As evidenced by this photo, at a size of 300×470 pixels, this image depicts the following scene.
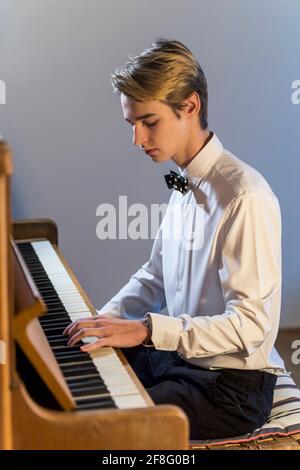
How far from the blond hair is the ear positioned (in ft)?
0.04

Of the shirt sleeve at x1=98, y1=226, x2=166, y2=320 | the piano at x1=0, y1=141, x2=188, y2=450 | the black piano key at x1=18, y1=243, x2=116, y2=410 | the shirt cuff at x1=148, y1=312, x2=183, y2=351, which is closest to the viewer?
the piano at x1=0, y1=141, x2=188, y2=450

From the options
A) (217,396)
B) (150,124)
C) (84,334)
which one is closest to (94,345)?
(84,334)

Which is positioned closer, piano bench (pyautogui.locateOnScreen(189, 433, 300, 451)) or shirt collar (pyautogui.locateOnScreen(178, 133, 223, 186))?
piano bench (pyautogui.locateOnScreen(189, 433, 300, 451))

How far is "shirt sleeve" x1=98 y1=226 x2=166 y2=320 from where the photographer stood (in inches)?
84.0

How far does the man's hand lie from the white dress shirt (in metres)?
0.04

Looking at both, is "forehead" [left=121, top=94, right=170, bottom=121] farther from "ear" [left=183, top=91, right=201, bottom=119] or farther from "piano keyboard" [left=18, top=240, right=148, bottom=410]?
"piano keyboard" [left=18, top=240, right=148, bottom=410]

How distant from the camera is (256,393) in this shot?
69.4 inches

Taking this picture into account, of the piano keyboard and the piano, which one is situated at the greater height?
the piano

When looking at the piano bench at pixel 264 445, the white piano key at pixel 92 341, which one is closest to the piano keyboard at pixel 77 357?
the white piano key at pixel 92 341

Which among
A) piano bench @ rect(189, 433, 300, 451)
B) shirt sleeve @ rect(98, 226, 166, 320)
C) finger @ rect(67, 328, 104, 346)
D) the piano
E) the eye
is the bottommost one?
piano bench @ rect(189, 433, 300, 451)

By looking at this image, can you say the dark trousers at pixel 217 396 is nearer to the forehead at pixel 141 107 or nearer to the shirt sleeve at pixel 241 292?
the shirt sleeve at pixel 241 292

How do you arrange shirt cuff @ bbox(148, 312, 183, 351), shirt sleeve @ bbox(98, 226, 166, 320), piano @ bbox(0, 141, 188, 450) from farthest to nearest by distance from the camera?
shirt sleeve @ bbox(98, 226, 166, 320)
shirt cuff @ bbox(148, 312, 183, 351)
piano @ bbox(0, 141, 188, 450)

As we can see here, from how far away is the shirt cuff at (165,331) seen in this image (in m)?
1.61

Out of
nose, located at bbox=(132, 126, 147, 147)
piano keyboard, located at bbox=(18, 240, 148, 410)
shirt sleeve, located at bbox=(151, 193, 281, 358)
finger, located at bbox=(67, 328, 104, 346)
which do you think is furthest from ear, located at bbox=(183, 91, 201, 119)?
finger, located at bbox=(67, 328, 104, 346)
